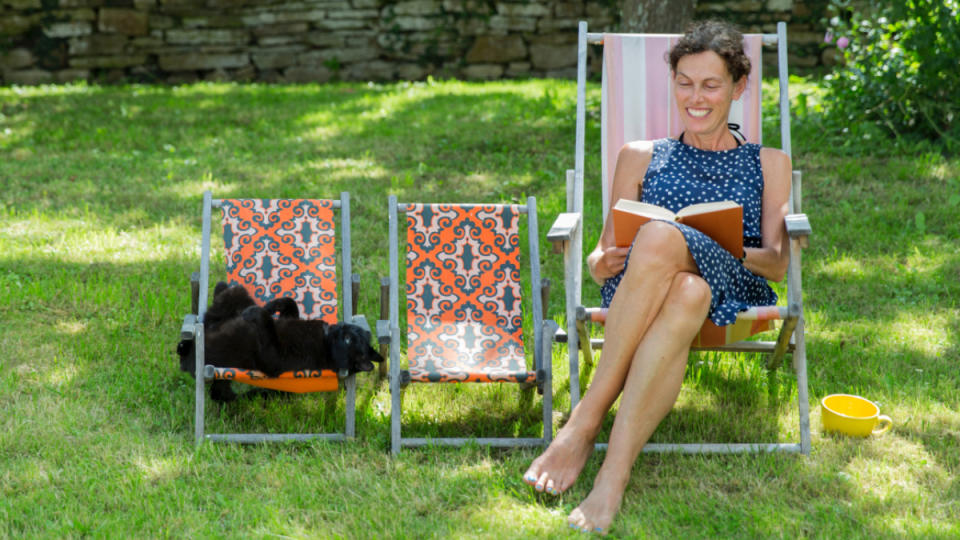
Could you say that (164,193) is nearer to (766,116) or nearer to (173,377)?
(173,377)

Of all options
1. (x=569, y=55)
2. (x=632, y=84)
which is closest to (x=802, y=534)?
(x=632, y=84)

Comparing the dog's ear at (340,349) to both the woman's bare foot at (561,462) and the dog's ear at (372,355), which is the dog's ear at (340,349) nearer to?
the dog's ear at (372,355)

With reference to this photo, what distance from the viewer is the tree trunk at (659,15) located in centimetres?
644

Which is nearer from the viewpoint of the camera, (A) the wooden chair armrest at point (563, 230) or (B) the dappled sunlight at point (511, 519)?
(B) the dappled sunlight at point (511, 519)

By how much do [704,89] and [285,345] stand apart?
1680 mm

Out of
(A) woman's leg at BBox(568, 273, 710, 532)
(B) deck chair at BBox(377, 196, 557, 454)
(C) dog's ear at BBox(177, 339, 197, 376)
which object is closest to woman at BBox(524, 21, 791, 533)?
(A) woman's leg at BBox(568, 273, 710, 532)

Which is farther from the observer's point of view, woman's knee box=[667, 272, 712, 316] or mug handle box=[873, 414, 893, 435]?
mug handle box=[873, 414, 893, 435]

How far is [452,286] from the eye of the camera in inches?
138

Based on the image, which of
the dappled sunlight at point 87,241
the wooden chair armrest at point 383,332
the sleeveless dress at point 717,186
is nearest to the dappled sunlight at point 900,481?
the sleeveless dress at point 717,186

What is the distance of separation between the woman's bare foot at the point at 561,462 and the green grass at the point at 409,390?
5 centimetres

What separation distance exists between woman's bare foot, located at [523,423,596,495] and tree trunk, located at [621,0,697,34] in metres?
4.21

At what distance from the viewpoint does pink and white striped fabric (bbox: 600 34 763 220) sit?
3.86m

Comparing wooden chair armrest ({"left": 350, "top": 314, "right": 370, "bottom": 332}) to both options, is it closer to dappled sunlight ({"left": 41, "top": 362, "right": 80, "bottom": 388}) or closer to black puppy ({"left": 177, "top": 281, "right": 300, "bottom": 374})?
black puppy ({"left": 177, "top": 281, "right": 300, "bottom": 374})

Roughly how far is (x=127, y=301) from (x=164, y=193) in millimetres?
1759
